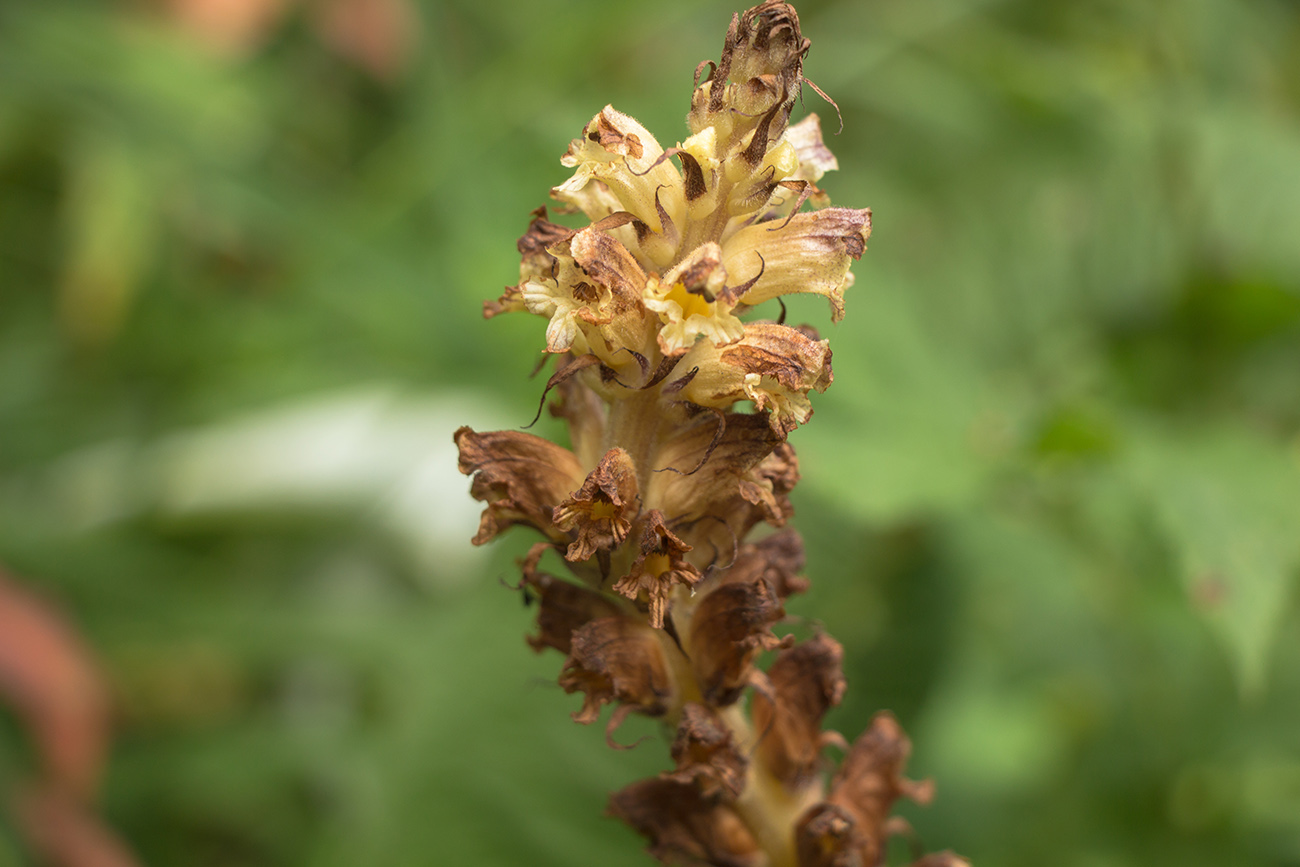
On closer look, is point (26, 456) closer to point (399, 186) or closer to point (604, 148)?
point (399, 186)

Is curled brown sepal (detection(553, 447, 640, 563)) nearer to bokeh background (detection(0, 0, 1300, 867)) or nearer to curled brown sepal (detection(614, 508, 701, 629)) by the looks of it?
curled brown sepal (detection(614, 508, 701, 629))

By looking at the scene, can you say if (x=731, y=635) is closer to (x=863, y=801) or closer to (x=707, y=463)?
(x=707, y=463)

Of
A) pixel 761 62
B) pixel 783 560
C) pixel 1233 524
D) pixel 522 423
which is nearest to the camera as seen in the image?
pixel 761 62

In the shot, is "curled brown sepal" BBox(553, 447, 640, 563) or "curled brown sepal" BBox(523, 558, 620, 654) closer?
"curled brown sepal" BBox(553, 447, 640, 563)

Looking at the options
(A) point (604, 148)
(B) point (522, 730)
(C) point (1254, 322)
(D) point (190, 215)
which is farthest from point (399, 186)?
(A) point (604, 148)

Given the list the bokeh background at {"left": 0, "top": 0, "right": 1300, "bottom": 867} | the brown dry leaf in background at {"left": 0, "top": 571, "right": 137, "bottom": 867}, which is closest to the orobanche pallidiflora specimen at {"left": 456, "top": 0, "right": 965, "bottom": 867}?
the bokeh background at {"left": 0, "top": 0, "right": 1300, "bottom": 867}

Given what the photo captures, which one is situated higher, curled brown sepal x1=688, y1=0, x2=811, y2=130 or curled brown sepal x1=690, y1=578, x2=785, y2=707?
curled brown sepal x1=688, y1=0, x2=811, y2=130

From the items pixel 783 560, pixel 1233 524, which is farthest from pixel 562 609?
pixel 1233 524
